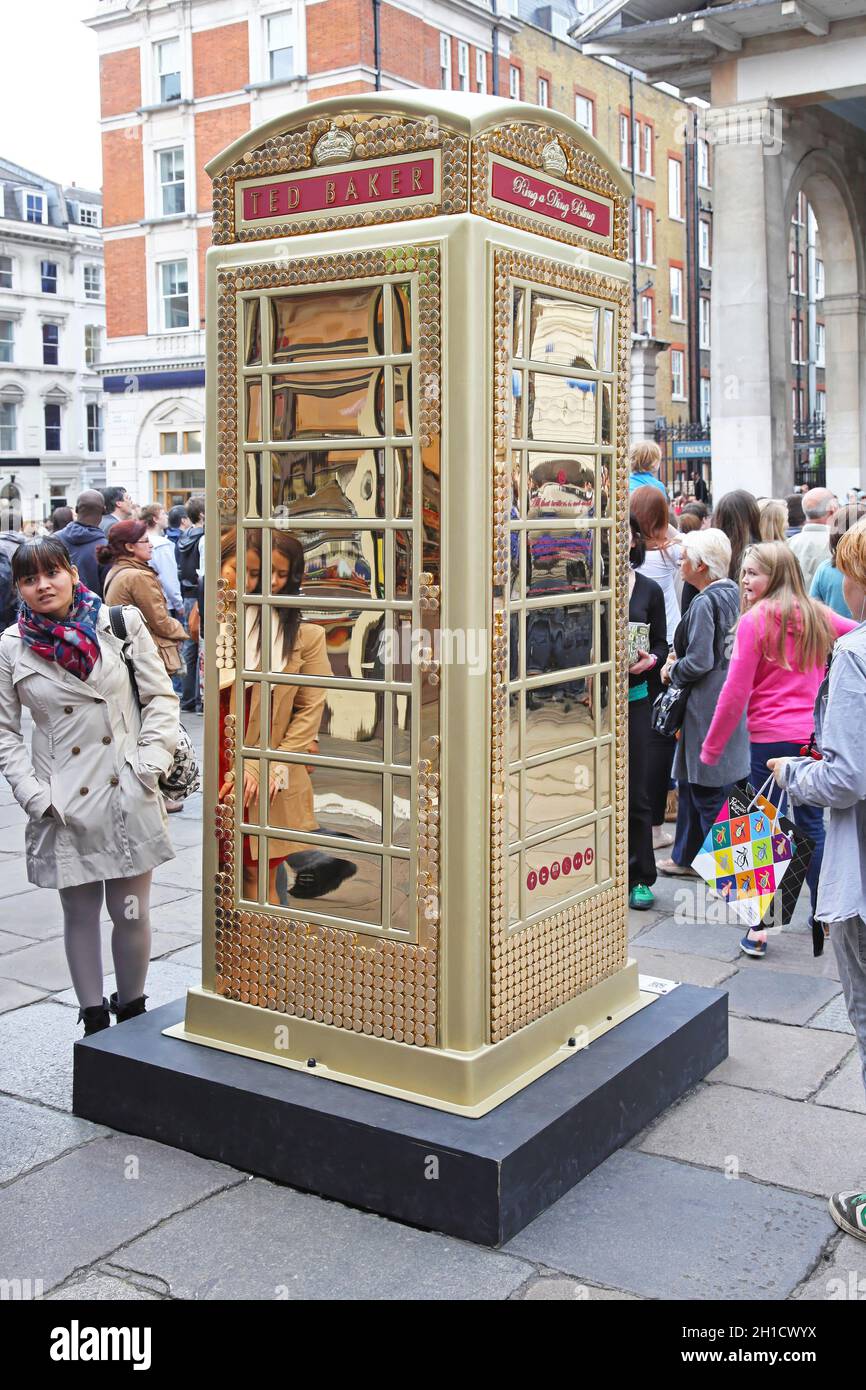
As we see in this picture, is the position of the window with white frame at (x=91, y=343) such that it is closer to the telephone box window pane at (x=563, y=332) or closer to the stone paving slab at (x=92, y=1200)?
the telephone box window pane at (x=563, y=332)

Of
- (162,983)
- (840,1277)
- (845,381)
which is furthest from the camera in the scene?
(845,381)

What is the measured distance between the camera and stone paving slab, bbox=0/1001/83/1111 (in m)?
4.66

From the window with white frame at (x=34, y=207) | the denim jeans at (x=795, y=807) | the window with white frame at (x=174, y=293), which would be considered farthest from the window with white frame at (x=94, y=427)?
the denim jeans at (x=795, y=807)

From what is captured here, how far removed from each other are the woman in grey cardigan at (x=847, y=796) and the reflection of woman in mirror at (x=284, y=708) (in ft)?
4.76

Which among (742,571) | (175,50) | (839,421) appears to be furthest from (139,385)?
(742,571)

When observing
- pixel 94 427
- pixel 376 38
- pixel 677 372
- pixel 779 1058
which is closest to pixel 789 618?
pixel 779 1058

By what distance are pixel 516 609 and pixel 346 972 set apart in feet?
3.95

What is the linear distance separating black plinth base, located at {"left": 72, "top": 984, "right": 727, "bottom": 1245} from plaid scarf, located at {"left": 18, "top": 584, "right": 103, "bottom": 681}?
122cm

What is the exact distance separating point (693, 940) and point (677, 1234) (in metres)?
2.79

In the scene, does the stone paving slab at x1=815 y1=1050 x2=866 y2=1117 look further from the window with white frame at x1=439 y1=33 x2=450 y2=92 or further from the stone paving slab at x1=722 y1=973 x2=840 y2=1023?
the window with white frame at x1=439 y1=33 x2=450 y2=92

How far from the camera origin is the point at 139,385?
34875 mm

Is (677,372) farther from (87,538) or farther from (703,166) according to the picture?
(87,538)

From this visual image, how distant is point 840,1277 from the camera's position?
3.45m

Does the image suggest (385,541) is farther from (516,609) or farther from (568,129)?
(568,129)
